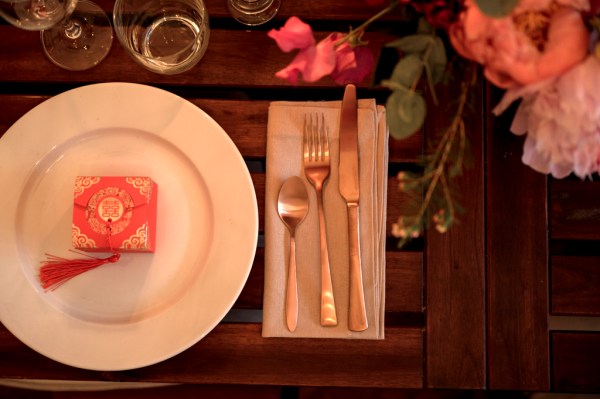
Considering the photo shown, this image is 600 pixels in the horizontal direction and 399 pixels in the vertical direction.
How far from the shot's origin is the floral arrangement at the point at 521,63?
0.42 meters

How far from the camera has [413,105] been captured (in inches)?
18.8

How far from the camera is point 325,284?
2.30 ft

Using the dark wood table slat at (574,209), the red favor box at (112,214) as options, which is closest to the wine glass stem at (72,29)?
the red favor box at (112,214)

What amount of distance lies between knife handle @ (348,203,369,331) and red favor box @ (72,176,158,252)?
245mm

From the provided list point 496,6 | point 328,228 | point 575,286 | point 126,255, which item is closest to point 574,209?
point 575,286

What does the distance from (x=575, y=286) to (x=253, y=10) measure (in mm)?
542

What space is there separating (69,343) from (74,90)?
306mm

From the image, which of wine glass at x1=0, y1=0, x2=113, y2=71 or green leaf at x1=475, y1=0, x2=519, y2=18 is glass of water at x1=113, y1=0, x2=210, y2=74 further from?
green leaf at x1=475, y1=0, x2=519, y2=18

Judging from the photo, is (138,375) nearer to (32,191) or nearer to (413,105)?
(32,191)

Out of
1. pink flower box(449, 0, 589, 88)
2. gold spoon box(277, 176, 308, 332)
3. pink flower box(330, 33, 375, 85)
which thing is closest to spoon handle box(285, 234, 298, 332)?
gold spoon box(277, 176, 308, 332)

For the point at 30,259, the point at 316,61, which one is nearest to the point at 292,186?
the point at 316,61

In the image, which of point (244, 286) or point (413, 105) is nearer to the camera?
point (413, 105)

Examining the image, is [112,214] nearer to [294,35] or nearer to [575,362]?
[294,35]

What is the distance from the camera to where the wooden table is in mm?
704
